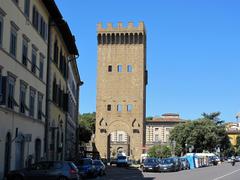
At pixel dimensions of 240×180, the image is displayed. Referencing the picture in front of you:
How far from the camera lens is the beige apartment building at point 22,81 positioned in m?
26.6

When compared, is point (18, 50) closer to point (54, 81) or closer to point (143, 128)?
point (54, 81)

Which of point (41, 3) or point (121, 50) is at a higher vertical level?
point (121, 50)

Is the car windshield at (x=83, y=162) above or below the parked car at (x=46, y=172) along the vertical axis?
above

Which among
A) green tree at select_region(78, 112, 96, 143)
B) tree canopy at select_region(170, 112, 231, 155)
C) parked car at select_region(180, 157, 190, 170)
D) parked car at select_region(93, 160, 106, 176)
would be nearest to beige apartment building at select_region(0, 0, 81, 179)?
parked car at select_region(93, 160, 106, 176)

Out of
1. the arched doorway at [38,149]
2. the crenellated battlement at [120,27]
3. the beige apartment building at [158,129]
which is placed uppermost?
the crenellated battlement at [120,27]

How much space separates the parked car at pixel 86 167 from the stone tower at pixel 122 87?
68413mm

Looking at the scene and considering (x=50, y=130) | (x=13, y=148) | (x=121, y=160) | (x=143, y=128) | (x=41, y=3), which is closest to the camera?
(x=13, y=148)

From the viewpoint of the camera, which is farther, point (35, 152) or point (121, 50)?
point (121, 50)

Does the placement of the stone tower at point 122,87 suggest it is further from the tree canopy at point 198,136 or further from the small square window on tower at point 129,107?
the tree canopy at point 198,136

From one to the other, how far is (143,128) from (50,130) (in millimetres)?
68338

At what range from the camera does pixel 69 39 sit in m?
46.4

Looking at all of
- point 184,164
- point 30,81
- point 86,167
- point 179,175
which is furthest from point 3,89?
point 184,164

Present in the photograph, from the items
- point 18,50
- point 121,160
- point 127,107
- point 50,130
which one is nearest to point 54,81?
point 50,130

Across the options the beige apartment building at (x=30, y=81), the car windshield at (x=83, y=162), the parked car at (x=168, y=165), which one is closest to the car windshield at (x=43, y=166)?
the beige apartment building at (x=30, y=81)
